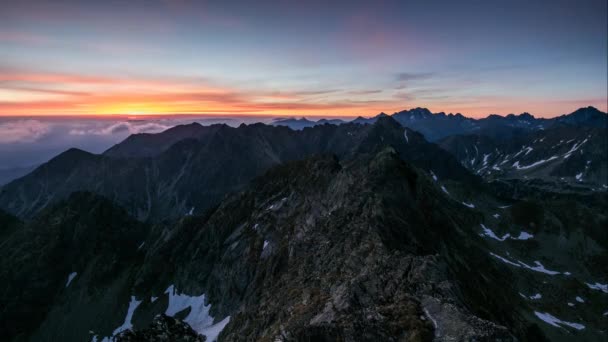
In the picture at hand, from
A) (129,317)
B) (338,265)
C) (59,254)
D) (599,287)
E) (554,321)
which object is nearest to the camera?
(338,265)

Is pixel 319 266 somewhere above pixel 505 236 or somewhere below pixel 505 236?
above

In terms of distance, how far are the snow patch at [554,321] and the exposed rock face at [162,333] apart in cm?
10021

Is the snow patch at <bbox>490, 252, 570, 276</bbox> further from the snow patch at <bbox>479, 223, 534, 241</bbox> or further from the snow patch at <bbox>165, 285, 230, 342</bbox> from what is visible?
the snow patch at <bbox>165, 285, 230, 342</bbox>

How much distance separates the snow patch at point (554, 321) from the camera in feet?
307

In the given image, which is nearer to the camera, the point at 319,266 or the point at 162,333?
the point at 319,266

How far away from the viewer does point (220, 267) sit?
106 meters

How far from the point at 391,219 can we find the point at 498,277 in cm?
7334

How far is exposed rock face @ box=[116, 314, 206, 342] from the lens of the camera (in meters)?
54.3

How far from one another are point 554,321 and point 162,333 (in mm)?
112578

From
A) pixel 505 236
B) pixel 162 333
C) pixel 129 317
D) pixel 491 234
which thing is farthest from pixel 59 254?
pixel 505 236

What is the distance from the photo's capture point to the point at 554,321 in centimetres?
9556

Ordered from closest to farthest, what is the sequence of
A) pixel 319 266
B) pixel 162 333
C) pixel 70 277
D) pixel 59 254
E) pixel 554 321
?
pixel 319 266 < pixel 162 333 < pixel 554 321 < pixel 70 277 < pixel 59 254

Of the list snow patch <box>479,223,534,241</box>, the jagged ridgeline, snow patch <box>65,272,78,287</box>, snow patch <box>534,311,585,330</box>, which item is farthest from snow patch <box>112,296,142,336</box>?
snow patch <box>479,223,534,241</box>

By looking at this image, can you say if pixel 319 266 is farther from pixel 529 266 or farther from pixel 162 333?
pixel 529 266
